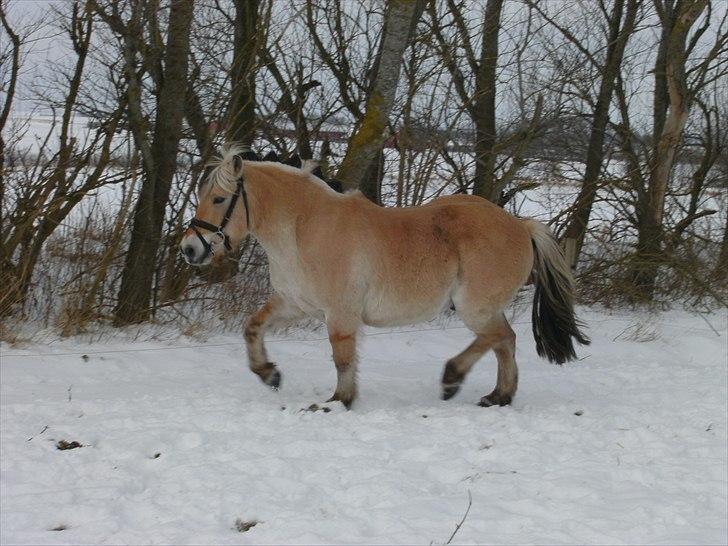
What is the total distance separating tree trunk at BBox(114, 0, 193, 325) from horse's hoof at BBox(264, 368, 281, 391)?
2.84 meters

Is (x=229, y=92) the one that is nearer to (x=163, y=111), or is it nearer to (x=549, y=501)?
(x=163, y=111)

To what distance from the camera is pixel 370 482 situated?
415cm

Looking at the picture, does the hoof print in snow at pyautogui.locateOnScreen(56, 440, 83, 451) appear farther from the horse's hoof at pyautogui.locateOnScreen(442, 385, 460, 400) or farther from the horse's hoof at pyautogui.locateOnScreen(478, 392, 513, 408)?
the horse's hoof at pyautogui.locateOnScreen(478, 392, 513, 408)

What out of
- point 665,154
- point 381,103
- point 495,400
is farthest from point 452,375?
point 665,154

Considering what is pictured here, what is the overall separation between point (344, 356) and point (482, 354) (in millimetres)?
1182

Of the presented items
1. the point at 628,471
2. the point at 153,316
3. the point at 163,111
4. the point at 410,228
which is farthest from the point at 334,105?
the point at 628,471

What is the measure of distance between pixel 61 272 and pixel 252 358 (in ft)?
12.1

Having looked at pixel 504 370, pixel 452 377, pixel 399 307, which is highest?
pixel 399 307

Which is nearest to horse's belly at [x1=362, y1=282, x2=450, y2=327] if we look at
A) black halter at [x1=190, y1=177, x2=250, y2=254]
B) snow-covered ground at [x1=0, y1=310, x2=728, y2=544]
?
snow-covered ground at [x1=0, y1=310, x2=728, y2=544]

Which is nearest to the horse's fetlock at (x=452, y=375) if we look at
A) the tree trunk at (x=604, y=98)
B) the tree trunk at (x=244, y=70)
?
the tree trunk at (x=244, y=70)

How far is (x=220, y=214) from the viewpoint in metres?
5.77

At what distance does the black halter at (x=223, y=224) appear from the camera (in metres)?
5.69

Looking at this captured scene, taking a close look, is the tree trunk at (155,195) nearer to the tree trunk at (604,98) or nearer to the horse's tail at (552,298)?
the horse's tail at (552,298)

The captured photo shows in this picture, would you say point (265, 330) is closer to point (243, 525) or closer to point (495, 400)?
point (495, 400)
